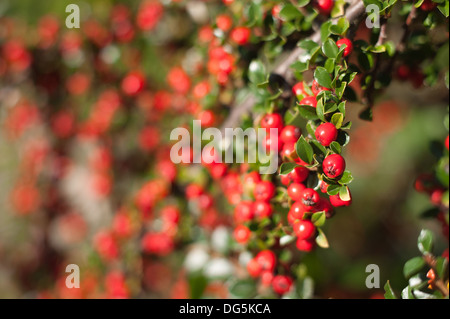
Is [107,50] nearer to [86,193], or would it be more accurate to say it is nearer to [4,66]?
[4,66]

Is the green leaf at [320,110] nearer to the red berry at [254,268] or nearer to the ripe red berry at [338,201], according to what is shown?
the ripe red berry at [338,201]

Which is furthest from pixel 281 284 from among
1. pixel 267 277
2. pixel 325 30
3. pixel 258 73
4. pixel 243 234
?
pixel 325 30

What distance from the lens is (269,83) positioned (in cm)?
116

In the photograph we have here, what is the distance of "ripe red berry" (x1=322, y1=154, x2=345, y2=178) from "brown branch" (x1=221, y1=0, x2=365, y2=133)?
1.21ft

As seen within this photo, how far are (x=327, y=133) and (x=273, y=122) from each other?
23cm

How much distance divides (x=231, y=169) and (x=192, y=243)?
47 cm

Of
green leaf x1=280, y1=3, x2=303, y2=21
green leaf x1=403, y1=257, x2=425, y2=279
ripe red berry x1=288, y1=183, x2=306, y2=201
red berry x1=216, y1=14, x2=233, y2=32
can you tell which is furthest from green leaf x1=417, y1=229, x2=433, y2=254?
red berry x1=216, y1=14, x2=233, y2=32

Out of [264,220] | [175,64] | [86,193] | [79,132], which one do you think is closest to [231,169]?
[264,220]

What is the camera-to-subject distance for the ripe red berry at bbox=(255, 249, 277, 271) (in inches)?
47.7

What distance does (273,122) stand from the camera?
112 centimetres

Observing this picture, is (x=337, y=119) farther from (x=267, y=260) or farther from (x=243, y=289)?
(x=243, y=289)

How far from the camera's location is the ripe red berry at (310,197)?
37.6 inches

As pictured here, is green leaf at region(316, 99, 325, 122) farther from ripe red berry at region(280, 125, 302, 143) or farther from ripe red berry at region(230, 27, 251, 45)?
ripe red berry at region(230, 27, 251, 45)

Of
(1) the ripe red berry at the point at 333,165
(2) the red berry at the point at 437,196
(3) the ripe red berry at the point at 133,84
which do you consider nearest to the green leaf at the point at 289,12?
(1) the ripe red berry at the point at 333,165
